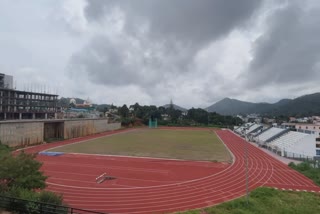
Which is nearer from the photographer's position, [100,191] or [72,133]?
[100,191]

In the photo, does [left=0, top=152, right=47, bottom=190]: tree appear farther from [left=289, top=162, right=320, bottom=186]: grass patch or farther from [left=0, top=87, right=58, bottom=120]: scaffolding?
[left=0, top=87, right=58, bottom=120]: scaffolding

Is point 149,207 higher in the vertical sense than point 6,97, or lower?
lower

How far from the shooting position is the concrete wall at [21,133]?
1342 inches

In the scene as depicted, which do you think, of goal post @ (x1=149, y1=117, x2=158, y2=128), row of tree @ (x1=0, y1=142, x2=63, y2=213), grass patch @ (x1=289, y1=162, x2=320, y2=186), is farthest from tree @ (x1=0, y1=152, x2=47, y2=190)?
goal post @ (x1=149, y1=117, x2=158, y2=128)

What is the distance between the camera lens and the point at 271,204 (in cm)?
1620

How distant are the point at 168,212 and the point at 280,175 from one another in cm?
1481

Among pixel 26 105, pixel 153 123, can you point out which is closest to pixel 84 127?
pixel 26 105

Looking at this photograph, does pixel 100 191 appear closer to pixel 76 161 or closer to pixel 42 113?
pixel 76 161

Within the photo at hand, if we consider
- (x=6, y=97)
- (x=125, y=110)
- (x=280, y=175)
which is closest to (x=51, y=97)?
A: (x=6, y=97)

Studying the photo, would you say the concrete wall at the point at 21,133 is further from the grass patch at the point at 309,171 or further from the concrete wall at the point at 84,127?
the grass patch at the point at 309,171

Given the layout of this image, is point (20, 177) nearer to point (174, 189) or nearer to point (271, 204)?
point (174, 189)

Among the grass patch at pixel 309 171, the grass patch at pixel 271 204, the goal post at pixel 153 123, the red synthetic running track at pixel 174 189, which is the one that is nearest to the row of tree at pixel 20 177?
the red synthetic running track at pixel 174 189

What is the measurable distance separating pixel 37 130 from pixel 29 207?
34642 millimetres

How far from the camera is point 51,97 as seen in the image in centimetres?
8269
